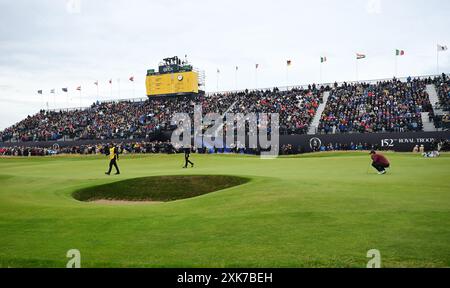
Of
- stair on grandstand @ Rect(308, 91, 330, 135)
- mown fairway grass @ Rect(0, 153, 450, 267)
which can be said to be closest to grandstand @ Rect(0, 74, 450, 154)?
stair on grandstand @ Rect(308, 91, 330, 135)

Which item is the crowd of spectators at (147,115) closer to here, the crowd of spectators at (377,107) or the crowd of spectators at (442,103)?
the crowd of spectators at (377,107)

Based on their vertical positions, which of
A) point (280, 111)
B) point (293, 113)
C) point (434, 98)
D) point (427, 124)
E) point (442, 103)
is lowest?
point (427, 124)

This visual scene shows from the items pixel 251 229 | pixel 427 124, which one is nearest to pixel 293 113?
pixel 427 124

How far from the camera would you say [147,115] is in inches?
2987

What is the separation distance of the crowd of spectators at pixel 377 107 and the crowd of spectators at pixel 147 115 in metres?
3.39

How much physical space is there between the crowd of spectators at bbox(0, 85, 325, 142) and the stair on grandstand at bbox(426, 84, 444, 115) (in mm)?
14523

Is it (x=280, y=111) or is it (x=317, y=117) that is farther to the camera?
(x=280, y=111)

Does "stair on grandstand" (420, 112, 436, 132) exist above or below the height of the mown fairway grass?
above

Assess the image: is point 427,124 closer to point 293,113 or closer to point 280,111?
point 293,113

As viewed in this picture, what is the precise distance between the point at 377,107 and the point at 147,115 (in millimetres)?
39425

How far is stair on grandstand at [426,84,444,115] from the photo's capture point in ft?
163

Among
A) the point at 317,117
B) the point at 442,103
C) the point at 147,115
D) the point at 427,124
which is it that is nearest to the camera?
the point at 427,124

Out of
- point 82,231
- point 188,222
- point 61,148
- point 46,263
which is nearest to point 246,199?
point 188,222

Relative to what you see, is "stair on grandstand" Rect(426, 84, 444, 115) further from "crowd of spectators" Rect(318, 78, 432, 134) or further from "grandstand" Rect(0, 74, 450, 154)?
"crowd of spectators" Rect(318, 78, 432, 134)
